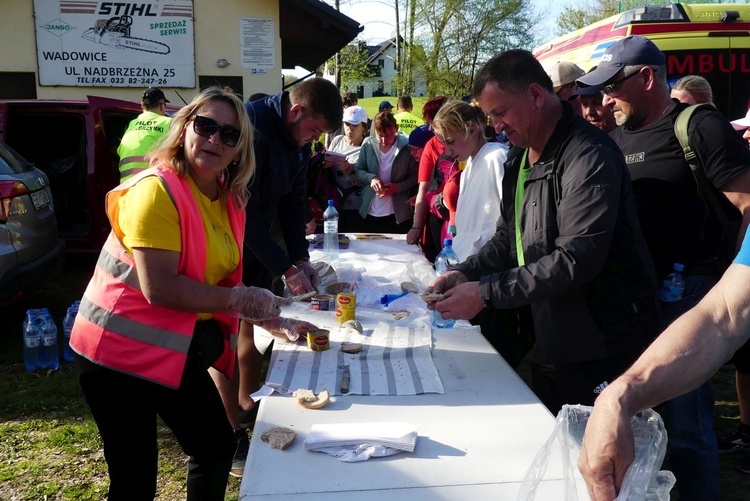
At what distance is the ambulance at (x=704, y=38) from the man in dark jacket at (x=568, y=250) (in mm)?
3653

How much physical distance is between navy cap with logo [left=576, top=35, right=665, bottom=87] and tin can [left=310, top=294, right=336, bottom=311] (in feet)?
4.95

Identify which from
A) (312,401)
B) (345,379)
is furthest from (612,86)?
(312,401)

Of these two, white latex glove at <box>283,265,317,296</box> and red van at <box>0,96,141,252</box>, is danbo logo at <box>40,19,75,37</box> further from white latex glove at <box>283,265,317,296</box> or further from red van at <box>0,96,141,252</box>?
white latex glove at <box>283,265,317,296</box>

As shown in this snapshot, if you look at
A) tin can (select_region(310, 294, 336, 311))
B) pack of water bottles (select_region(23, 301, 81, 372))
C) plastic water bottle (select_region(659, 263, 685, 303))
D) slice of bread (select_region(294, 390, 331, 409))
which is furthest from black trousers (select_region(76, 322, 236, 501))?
pack of water bottles (select_region(23, 301, 81, 372))

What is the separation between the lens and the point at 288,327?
8.32ft

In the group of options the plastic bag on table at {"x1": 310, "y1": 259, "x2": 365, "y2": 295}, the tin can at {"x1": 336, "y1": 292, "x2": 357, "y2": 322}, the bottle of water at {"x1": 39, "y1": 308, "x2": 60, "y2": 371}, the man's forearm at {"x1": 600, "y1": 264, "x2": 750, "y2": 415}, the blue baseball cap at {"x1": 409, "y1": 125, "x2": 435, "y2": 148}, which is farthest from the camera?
the blue baseball cap at {"x1": 409, "y1": 125, "x2": 435, "y2": 148}

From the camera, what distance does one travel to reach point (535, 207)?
229 centimetres

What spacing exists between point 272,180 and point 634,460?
234cm

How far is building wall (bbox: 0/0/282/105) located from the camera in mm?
11141

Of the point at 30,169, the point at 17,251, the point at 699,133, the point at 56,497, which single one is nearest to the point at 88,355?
the point at 56,497

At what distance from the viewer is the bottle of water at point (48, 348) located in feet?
15.1

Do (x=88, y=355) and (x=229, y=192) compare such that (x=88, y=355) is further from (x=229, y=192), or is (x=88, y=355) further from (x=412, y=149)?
(x=412, y=149)

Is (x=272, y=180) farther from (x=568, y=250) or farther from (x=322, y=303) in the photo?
(x=568, y=250)

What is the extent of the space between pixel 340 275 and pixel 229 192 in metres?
1.28
